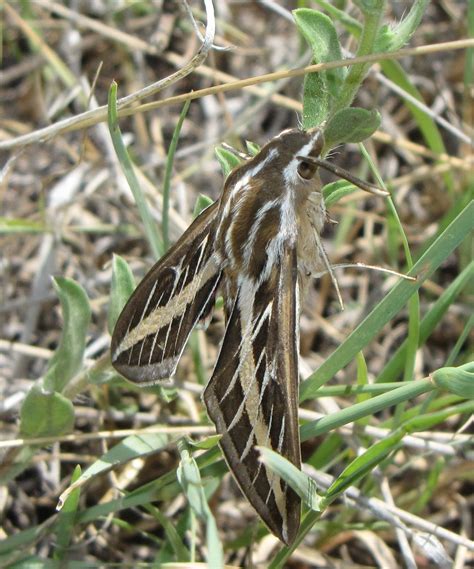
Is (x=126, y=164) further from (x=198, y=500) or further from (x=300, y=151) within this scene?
(x=198, y=500)

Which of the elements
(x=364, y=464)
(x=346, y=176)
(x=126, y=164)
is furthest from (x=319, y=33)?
(x=364, y=464)

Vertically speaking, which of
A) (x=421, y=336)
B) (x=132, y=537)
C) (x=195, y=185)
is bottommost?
(x=132, y=537)

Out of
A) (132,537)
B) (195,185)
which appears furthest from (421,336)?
(195,185)

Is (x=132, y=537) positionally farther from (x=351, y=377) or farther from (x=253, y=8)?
(x=253, y=8)

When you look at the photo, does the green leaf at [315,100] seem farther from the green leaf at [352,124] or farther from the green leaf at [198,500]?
the green leaf at [198,500]

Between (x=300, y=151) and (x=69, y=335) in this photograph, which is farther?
(x=69, y=335)

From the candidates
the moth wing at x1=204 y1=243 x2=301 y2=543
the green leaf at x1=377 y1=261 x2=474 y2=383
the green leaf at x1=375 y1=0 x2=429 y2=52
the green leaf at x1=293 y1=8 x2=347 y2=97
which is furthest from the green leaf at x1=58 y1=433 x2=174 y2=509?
the green leaf at x1=375 y1=0 x2=429 y2=52
